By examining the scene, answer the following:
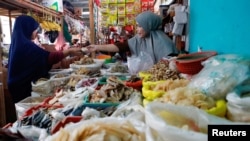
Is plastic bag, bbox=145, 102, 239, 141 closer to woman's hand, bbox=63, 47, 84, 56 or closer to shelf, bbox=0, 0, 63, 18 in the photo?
woman's hand, bbox=63, 47, 84, 56

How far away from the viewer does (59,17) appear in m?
5.96

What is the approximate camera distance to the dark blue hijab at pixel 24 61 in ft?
9.84

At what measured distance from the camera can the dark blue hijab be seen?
300 cm

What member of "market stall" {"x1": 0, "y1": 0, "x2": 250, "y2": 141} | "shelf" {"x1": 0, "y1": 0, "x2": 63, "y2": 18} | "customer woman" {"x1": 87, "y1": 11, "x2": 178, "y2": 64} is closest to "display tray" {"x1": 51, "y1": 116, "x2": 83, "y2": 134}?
"market stall" {"x1": 0, "y1": 0, "x2": 250, "y2": 141}

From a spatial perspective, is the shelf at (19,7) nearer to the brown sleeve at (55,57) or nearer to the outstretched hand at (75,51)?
the brown sleeve at (55,57)

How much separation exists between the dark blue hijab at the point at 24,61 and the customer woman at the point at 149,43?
700 mm

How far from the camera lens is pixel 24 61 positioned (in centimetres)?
303

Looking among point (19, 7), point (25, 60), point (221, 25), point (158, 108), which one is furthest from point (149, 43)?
point (19, 7)

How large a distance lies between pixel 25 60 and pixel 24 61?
0.02 metres

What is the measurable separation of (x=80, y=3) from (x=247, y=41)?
41.2 ft

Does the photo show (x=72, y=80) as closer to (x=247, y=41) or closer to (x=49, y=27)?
(x=247, y=41)

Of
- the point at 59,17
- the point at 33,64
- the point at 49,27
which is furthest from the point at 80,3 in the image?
the point at 33,64

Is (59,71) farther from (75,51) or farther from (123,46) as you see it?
(123,46)

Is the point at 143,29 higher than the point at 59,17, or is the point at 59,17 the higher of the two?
the point at 59,17
